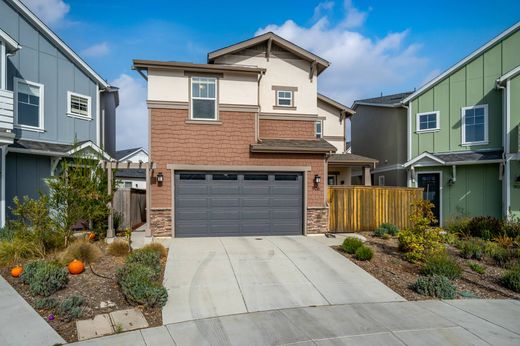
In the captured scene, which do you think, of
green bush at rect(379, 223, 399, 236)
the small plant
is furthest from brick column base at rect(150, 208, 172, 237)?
the small plant

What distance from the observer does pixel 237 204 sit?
12.4 metres

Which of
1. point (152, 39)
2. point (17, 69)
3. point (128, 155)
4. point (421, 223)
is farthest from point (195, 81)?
point (128, 155)

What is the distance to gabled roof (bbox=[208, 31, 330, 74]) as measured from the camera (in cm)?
1334

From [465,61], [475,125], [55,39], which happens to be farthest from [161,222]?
[465,61]

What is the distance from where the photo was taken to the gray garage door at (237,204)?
12.1 metres

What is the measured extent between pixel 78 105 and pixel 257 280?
10402 millimetres

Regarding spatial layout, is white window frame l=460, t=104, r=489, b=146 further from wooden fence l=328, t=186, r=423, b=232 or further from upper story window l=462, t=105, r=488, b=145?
wooden fence l=328, t=186, r=423, b=232

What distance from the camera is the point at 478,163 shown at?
47.4ft

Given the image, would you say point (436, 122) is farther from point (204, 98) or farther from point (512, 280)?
point (204, 98)

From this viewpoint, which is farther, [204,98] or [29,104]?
[204,98]

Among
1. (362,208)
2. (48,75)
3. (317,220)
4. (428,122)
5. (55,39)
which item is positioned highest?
(55,39)

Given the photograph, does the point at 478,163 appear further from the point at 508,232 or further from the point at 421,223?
the point at 421,223

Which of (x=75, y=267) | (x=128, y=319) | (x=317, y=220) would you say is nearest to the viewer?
(x=128, y=319)

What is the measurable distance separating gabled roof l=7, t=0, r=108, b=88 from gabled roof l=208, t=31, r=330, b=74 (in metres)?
4.77
